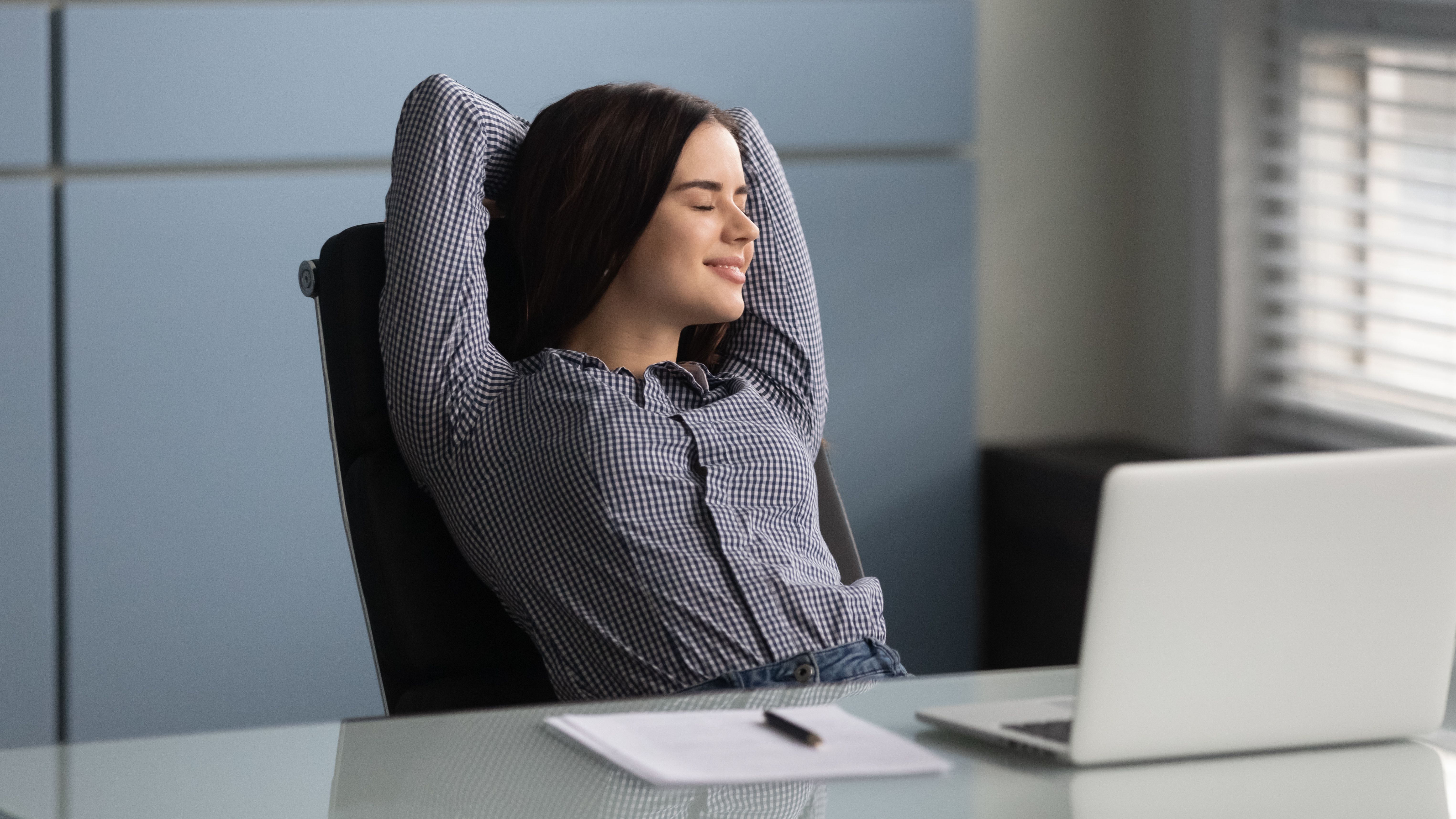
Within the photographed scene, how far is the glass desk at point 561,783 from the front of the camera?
864mm

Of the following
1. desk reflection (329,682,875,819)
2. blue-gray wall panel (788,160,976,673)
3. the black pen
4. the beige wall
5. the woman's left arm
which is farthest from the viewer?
the beige wall

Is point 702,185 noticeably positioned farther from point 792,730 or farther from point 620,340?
point 792,730

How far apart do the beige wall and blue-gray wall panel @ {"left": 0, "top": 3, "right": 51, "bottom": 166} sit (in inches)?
63.6

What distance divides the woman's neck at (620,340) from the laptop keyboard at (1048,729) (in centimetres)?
79

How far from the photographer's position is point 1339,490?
0.91 meters

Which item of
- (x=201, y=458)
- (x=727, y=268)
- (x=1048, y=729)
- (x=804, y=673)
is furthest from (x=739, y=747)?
(x=201, y=458)

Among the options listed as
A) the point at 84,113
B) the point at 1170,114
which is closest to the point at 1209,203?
the point at 1170,114

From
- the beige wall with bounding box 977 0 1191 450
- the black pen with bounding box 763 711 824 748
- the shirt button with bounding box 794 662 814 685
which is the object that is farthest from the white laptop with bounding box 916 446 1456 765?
the beige wall with bounding box 977 0 1191 450

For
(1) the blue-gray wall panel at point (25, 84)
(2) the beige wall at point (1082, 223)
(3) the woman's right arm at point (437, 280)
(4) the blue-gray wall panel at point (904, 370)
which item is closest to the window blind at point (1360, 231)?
(2) the beige wall at point (1082, 223)

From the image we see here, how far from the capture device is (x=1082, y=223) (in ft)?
9.86

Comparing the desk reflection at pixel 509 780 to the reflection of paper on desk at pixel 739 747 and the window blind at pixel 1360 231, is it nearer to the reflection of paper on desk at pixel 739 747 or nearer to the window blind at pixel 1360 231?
the reflection of paper on desk at pixel 739 747

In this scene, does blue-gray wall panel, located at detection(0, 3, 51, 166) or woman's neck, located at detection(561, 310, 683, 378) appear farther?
blue-gray wall panel, located at detection(0, 3, 51, 166)

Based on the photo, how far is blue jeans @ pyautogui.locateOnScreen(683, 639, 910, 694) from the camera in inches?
56.0

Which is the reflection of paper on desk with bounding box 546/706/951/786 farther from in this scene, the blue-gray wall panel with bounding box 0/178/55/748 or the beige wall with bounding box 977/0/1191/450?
the beige wall with bounding box 977/0/1191/450
